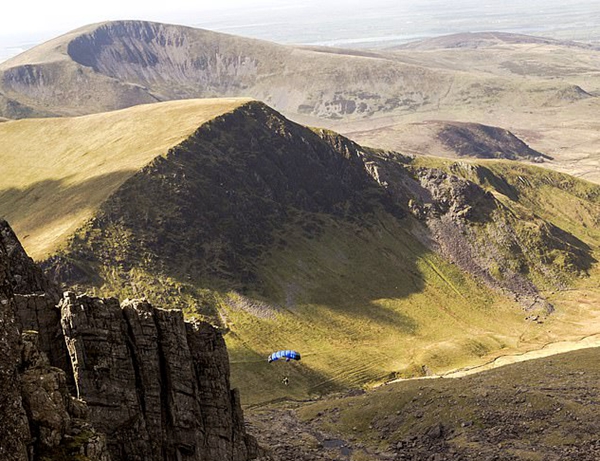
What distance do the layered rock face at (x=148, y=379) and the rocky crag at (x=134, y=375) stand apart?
0.08m

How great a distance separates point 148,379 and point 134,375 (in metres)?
1.22

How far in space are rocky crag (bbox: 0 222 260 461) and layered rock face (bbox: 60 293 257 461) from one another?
0.08m

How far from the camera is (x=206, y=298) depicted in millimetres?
154500

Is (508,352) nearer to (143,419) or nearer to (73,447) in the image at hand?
(143,419)

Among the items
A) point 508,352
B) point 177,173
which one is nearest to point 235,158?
point 177,173

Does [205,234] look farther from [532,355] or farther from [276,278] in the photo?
[532,355]

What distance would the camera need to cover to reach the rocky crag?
4641 cm

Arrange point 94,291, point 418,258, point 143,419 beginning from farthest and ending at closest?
point 418,258 < point 94,291 < point 143,419

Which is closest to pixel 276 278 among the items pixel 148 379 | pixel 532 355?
pixel 532 355

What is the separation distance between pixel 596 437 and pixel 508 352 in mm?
75808

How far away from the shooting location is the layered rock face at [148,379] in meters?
47.3

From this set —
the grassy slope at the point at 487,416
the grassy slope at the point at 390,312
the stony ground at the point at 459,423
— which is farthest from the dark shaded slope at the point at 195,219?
the grassy slope at the point at 487,416

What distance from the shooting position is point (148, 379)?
164 ft

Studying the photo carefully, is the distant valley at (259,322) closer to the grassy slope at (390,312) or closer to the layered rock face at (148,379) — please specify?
the layered rock face at (148,379)
